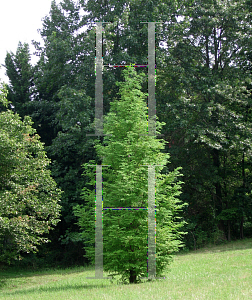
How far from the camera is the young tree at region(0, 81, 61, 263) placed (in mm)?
12828

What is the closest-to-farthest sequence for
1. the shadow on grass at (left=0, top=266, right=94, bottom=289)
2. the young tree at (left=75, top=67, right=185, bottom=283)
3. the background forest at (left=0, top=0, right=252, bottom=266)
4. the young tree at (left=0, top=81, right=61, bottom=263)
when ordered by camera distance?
the young tree at (left=75, top=67, right=185, bottom=283) → the young tree at (left=0, top=81, right=61, bottom=263) → the background forest at (left=0, top=0, right=252, bottom=266) → the shadow on grass at (left=0, top=266, right=94, bottom=289)

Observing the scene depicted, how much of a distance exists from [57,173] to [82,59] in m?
6.39

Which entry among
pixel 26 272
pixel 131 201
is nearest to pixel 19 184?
pixel 131 201

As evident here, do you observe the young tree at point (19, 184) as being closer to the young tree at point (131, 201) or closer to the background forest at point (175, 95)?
the background forest at point (175, 95)

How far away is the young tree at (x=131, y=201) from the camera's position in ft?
31.9

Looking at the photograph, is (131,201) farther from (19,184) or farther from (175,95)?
(175,95)

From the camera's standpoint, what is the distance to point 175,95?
1959 centimetres

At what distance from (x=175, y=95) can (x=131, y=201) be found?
1107 cm

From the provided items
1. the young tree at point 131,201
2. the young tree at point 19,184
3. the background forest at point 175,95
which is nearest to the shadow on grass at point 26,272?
the background forest at point 175,95

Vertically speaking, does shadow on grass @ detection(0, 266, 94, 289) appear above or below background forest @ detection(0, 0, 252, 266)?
below

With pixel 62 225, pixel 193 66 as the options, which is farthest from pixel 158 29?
pixel 62 225

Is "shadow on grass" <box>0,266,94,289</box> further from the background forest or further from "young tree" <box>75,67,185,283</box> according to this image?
"young tree" <box>75,67,185,283</box>

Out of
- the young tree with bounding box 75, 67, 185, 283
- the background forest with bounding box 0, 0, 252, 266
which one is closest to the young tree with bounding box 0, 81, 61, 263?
the background forest with bounding box 0, 0, 252, 266

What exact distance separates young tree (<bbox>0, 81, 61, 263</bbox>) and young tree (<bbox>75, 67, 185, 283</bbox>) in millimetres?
3637
